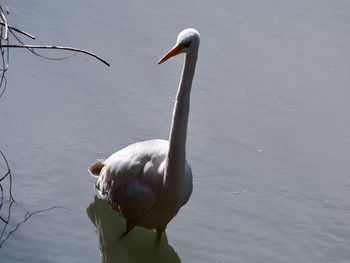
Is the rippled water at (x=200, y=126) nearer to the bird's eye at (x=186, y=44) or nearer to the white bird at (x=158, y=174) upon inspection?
the white bird at (x=158, y=174)

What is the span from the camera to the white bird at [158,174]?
3184 mm

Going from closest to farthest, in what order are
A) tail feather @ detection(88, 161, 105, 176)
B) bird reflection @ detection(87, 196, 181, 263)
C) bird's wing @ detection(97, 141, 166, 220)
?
bird's wing @ detection(97, 141, 166, 220), bird reflection @ detection(87, 196, 181, 263), tail feather @ detection(88, 161, 105, 176)

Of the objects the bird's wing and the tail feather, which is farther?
the tail feather

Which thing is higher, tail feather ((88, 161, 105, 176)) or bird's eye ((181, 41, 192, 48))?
bird's eye ((181, 41, 192, 48))

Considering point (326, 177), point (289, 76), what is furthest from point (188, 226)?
point (289, 76)

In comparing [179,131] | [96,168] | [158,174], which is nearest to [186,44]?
[179,131]

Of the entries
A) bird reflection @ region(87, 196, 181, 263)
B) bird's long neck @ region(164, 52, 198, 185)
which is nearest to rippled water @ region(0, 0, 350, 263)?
bird reflection @ region(87, 196, 181, 263)

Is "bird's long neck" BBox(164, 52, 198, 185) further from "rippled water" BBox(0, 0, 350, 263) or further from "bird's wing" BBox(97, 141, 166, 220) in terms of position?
"rippled water" BBox(0, 0, 350, 263)

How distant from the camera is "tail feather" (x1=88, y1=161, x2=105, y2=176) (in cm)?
371

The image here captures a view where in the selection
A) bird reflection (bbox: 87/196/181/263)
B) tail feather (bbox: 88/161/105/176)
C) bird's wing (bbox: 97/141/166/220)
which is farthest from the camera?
tail feather (bbox: 88/161/105/176)

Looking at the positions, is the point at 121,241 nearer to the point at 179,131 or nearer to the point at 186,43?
the point at 179,131

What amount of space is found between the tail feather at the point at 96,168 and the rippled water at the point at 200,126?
95 millimetres

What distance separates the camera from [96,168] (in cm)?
373

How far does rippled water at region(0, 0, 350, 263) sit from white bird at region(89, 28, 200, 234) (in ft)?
0.67
